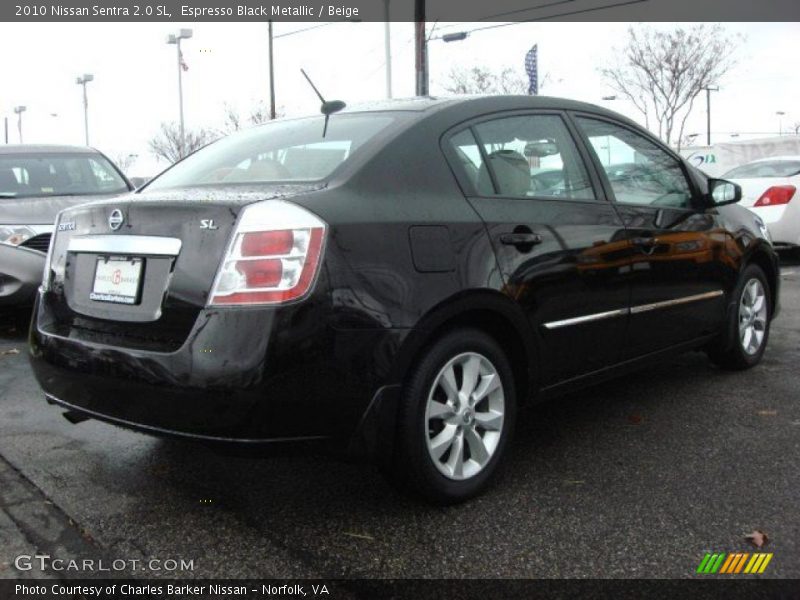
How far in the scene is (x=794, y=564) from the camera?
2.53m

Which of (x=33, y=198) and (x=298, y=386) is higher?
(x=33, y=198)

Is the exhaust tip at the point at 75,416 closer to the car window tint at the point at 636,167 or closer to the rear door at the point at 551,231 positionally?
A: the rear door at the point at 551,231

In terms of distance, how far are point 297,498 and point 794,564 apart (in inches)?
70.1

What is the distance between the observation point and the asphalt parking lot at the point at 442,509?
2607mm

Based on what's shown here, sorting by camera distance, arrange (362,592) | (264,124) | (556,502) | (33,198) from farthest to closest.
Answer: (33,198) → (264,124) → (556,502) → (362,592)

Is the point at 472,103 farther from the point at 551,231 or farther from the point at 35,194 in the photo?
the point at 35,194

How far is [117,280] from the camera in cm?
282

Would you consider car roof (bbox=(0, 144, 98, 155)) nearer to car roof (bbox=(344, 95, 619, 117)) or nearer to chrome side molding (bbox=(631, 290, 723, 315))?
car roof (bbox=(344, 95, 619, 117))

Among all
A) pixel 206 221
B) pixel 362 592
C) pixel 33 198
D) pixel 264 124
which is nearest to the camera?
pixel 362 592

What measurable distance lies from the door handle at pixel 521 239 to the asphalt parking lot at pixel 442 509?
0.98 metres

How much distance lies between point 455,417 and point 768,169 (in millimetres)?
8989

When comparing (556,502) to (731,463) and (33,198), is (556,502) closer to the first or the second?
(731,463)

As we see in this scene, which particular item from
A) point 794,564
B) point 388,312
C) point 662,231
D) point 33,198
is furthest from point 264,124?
point 33,198

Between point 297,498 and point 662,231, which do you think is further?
point 662,231
